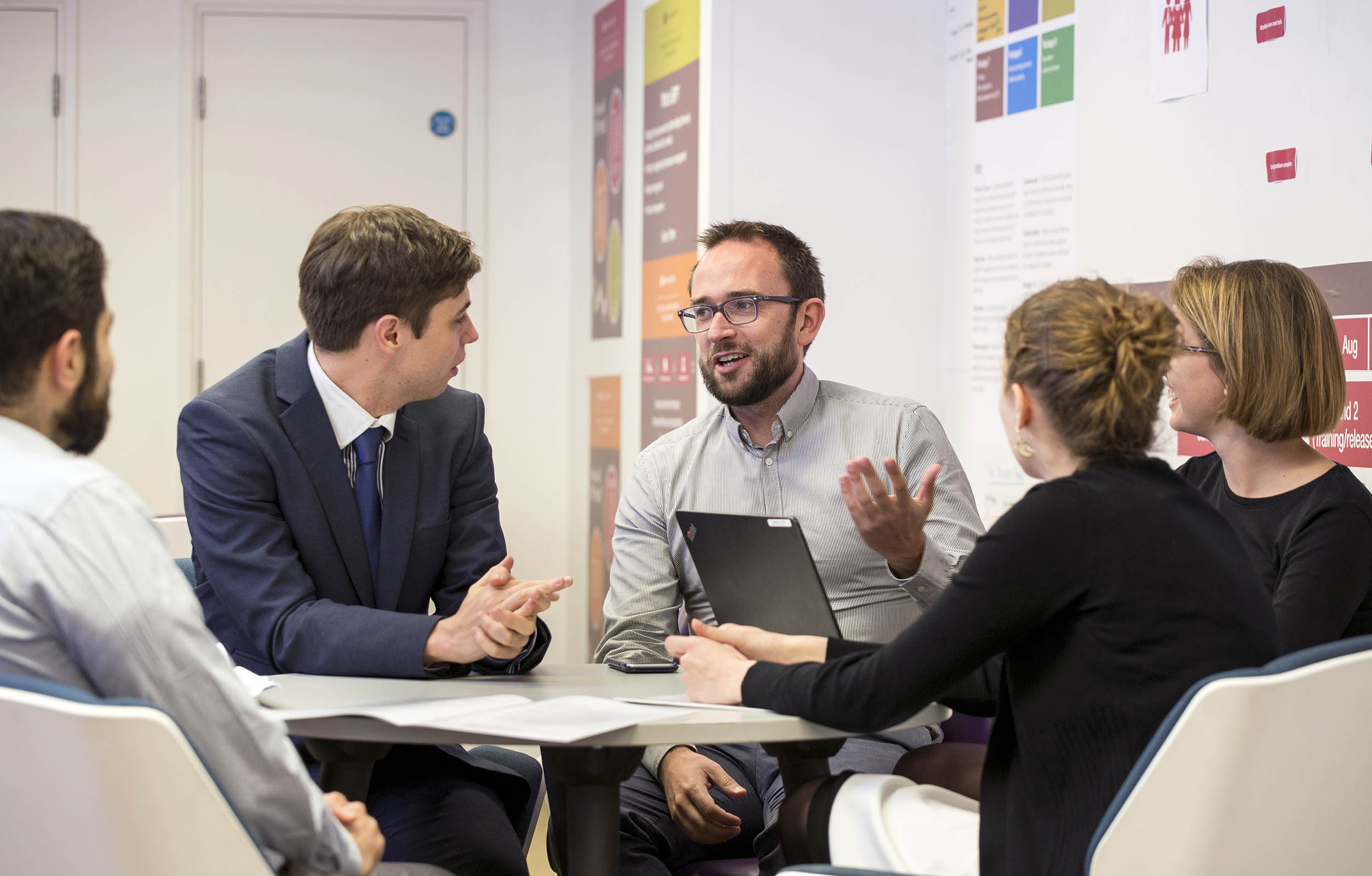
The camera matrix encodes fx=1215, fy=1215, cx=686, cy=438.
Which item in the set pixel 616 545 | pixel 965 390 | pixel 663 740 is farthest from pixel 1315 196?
pixel 663 740

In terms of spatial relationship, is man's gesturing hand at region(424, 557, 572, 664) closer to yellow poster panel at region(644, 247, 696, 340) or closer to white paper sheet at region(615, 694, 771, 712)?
white paper sheet at region(615, 694, 771, 712)

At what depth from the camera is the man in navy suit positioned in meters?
1.87

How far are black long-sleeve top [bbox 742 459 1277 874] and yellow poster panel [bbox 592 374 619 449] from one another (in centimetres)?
330

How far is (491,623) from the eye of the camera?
178 centimetres

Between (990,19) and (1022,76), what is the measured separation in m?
0.25

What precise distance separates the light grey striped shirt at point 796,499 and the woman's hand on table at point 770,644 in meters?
0.57

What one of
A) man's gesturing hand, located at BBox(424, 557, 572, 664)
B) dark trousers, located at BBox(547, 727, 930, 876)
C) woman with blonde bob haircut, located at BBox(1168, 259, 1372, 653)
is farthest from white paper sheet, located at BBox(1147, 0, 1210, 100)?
man's gesturing hand, located at BBox(424, 557, 572, 664)

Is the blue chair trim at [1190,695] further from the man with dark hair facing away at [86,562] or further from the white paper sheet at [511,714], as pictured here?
the man with dark hair facing away at [86,562]

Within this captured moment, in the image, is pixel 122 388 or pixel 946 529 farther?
pixel 122 388

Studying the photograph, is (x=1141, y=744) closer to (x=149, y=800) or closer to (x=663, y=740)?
(x=663, y=740)

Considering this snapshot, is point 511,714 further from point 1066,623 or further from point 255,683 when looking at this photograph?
point 1066,623

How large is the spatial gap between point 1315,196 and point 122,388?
4380 mm

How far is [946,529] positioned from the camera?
94.7 inches

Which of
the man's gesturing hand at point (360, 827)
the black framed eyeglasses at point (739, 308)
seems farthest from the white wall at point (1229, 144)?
the man's gesturing hand at point (360, 827)
